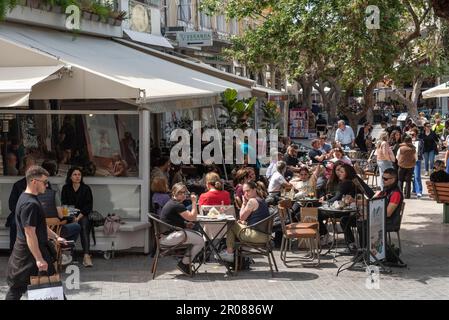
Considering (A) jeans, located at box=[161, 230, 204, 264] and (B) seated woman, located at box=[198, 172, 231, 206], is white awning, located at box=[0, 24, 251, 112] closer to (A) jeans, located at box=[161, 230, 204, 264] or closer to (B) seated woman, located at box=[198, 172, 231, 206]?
(B) seated woman, located at box=[198, 172, 231, 206]

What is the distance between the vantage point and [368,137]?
24.7 meters

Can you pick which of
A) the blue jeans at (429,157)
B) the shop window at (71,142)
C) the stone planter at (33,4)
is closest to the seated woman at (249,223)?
the shop window at (71,142)

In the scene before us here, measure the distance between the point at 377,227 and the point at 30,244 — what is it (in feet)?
15.8

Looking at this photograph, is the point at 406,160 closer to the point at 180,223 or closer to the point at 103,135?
the point at 103,135

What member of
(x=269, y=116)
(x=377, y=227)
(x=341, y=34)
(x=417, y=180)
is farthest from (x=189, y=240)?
(x=269, y=116)

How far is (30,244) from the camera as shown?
23.3 ft

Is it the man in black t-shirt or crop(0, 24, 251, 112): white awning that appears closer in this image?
the man in black t-shirt

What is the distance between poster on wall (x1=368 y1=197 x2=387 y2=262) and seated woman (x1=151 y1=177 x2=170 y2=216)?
312cm

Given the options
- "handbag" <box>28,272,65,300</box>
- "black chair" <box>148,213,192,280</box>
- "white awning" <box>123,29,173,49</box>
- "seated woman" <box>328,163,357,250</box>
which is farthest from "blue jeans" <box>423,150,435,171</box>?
"handbag" <box>28,272,65,300</box>

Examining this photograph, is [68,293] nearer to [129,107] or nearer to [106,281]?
[106,281]

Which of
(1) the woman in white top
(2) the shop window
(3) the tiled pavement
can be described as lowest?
(3) the tiled pavement

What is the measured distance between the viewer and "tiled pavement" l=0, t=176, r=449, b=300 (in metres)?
9.08

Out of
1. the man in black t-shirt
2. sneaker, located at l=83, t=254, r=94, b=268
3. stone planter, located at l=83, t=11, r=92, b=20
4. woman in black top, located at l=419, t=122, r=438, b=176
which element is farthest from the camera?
woman in black top, located at l=419, t=122, r=438, b=176
